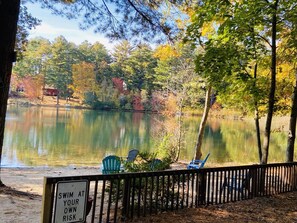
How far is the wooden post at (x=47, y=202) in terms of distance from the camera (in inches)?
120

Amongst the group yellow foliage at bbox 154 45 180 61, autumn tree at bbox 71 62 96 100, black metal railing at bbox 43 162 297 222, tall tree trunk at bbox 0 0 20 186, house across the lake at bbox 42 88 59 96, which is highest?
autumn tree at bbox 71 62 96 100

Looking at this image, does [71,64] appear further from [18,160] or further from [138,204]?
[138,204]

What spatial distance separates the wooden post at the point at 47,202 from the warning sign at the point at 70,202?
29 cm

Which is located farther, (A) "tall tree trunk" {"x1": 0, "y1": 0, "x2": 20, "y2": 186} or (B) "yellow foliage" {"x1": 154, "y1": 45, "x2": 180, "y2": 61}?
(B) "yellow foliage" {"x1": 154, "y1": 45, "x2": 180, "y2": 61}

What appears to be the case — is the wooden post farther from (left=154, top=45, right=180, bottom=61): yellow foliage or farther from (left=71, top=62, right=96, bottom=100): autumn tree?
(left=71, top=62, right=96, bottom=100): autumn tree

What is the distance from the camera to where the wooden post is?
9.97 feet

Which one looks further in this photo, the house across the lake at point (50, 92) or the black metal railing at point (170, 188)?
the house across the lake at point (50, 92)

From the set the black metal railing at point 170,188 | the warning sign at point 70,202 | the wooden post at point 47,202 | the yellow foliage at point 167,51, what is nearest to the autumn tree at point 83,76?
the yellow foliage at point 167,51

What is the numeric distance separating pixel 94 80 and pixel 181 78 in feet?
131

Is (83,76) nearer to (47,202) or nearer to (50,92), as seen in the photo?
(50,92)

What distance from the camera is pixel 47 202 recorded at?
307 cm

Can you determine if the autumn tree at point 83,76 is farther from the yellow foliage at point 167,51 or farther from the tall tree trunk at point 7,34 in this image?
the tall tree trunk at point 7,34

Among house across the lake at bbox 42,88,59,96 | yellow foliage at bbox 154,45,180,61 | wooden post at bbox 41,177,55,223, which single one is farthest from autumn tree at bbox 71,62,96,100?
wooden post at bbox 41,177,55,223

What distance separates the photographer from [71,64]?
181 ft
